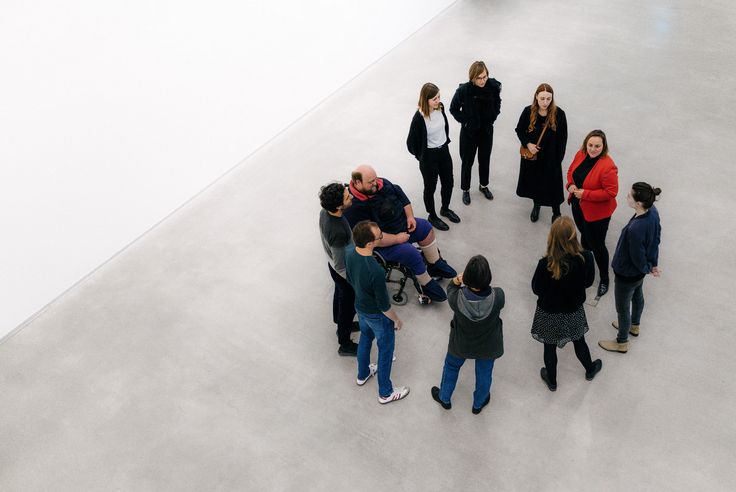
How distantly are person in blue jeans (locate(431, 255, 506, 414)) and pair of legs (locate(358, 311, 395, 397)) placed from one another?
1.25 ft

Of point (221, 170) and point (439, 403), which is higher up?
point (221, 170)

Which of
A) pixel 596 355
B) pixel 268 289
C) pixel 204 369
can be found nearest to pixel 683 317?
pixel 596 355

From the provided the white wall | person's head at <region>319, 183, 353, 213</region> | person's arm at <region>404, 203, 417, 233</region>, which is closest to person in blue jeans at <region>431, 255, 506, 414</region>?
person's head at <region>319, 183, 353, 213</region>

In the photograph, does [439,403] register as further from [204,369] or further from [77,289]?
[77,289]

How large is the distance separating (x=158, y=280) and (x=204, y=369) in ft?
3.93

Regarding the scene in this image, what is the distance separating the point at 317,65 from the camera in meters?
7.28

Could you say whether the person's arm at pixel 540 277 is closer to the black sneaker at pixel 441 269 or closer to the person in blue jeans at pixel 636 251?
the person in blue jeans at pixel 636 251

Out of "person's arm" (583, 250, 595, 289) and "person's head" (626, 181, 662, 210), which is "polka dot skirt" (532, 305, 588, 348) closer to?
"person's arm" (583, 250, 595, 289)

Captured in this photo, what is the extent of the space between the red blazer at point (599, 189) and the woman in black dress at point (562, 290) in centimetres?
96

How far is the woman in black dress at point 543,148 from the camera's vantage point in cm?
471

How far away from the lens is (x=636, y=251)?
12.3 ft

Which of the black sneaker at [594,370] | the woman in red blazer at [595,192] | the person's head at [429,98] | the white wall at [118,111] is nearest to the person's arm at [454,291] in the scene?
the black sneaker at [594,370]

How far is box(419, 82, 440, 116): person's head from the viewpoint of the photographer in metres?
4.70

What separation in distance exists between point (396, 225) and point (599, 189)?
1.51 metres
